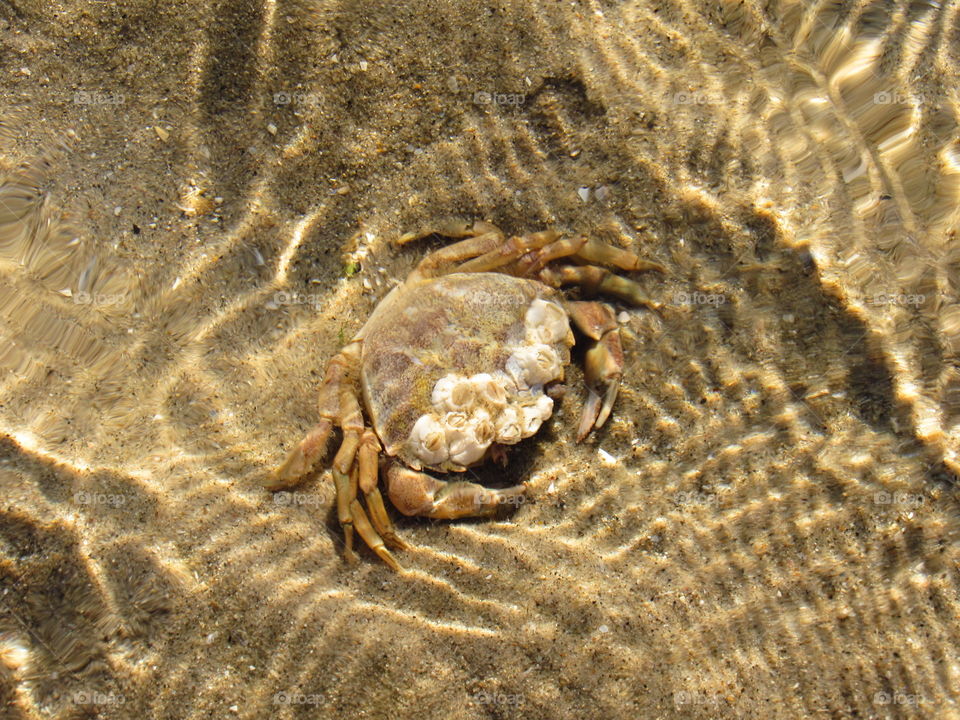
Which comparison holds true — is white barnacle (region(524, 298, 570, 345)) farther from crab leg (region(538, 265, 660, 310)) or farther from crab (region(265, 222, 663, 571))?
crab leg (region(538, 265, 660, 310))

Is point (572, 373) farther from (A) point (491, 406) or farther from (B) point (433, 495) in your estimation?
(B) point (433, 495)

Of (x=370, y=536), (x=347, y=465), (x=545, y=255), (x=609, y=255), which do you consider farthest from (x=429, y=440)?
(x=609, y=255)

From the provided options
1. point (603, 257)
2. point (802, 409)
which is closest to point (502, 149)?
point (603, 257)

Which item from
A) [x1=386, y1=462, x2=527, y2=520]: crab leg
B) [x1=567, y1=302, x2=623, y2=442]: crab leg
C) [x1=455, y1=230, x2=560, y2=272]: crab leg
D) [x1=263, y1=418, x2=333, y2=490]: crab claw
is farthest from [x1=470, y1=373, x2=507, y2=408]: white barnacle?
[x1=263, y1=418, x2=333, y2=490]: crab claw

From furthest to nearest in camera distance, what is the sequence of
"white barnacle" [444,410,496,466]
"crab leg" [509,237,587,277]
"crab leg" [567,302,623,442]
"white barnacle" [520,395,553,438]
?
1. "crab leg" [509,237,587,277]
2. "crab leg" [567,302,623,442]
3. "white barnacle" [520,395,553,438]
4. "white barnacle" [444,410,496,466]

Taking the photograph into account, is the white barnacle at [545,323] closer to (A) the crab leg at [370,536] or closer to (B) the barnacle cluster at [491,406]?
(B) the barnacle cluster at [491,406]

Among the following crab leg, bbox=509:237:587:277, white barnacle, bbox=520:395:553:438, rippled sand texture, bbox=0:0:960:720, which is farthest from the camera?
crab leg, bbox=509:237:587:277
